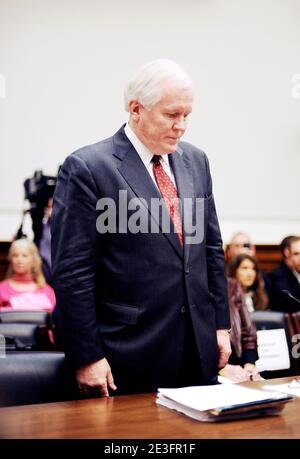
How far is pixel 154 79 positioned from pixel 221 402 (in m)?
0.86

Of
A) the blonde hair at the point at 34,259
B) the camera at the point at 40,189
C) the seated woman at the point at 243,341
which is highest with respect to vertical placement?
the camera at the point at 40,189

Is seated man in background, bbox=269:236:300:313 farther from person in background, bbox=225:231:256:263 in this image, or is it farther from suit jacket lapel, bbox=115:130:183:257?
suit jacket lapel, bbox=115:130:183:257

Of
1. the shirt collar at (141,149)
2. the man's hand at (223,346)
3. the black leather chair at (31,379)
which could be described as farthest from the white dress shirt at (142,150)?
the black leather chair at (31,379)

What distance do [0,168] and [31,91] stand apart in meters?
0.75

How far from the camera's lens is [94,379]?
5.46ft

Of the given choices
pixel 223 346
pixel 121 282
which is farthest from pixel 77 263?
pixel 223 346

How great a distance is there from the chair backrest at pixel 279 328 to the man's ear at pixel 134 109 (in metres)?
1.24

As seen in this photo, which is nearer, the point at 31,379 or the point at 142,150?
the point at 31,379

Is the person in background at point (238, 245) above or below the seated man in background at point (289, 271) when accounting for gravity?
above

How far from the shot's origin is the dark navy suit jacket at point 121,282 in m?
1.71

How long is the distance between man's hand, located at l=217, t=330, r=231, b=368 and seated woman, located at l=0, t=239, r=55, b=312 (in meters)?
2.34

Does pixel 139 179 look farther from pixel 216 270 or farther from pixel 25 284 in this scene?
pixel 25 284

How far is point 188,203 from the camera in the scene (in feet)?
6.07

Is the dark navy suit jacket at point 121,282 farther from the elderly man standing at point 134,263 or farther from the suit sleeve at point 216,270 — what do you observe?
the suit sleeve at point 216,270
